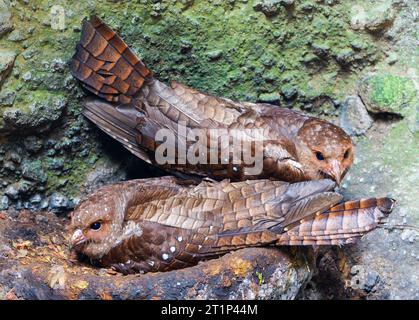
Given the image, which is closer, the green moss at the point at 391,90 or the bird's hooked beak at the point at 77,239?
the bird's hooked beak at the point at 77,239

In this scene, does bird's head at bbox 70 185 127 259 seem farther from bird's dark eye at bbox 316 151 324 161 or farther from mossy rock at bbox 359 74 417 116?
mossy rock at bbox 359 74 417 116

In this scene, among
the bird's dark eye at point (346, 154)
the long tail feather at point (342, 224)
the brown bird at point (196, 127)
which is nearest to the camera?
the long tail feather at point (342, 224)

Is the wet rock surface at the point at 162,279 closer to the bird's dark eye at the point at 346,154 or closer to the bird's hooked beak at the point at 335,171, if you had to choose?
the bird's hooked beak at the point at 335,171

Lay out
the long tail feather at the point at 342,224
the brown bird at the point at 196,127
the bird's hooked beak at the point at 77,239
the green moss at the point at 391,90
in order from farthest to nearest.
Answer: the green moss at the point at 391,90 < the brown bird at the point at 196,127 < the bird's hooked beak at the point at 77,239 < the long tail feather at the point at 342,224

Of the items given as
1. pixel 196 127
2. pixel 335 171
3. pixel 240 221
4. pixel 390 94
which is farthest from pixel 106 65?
pixel 390 94

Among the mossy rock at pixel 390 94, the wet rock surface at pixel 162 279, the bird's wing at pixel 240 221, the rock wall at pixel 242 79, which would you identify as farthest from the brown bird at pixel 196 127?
the wet rock surface at pixel 162 279

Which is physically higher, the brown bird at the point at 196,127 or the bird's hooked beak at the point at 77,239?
the brown bird at the point at 196,127

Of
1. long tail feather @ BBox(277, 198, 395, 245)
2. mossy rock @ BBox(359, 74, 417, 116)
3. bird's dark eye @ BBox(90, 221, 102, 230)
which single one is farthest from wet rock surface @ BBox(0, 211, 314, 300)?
mossy rock @ BBox(359, 74, 417, 116)
